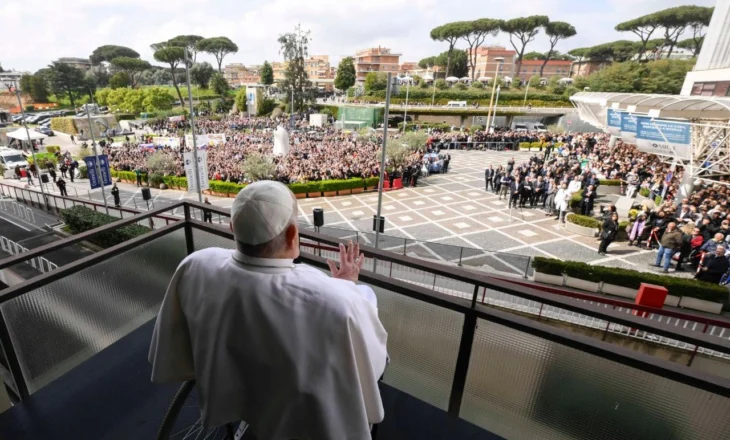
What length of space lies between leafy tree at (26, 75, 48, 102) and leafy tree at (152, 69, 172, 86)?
21867 mm

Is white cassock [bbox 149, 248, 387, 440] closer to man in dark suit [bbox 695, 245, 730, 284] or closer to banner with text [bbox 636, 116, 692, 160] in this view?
man in dark suit [bbox 695, 245, 730, 284]

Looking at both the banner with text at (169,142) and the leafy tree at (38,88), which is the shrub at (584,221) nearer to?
the banner with text at (169,142)

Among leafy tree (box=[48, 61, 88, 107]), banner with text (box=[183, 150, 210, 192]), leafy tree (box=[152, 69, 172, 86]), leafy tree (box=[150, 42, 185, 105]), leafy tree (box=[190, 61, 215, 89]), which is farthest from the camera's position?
leafy tree (box=[152, 69, 172, 86])

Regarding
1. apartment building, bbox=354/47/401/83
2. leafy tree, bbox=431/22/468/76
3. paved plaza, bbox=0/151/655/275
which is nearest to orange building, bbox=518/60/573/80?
leafy tree, bbox=431/22/468/76

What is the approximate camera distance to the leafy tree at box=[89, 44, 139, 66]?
311 ft

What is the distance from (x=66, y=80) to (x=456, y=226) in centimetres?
8264

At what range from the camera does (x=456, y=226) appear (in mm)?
14664

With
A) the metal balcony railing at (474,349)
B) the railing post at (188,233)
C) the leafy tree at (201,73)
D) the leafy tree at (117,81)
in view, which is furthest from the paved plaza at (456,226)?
the leafy tree at (201,73)

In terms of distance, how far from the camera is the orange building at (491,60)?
308 feet

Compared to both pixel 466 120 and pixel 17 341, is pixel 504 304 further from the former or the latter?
pixel 466 120

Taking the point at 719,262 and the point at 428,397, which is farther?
the point at 719,262

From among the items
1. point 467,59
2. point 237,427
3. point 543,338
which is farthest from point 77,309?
point 467,59

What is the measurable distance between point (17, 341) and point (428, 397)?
2863 millimetres

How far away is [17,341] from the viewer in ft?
8.29
